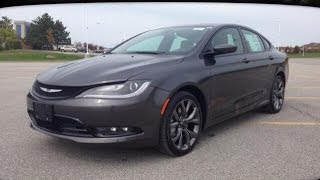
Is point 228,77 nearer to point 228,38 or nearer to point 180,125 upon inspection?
point 228,38

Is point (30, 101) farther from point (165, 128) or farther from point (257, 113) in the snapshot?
point (257, 113)

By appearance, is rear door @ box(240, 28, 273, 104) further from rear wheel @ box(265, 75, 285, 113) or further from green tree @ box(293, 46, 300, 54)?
green tree @ box(293, 46, 300, 54)

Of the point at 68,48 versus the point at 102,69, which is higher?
the point at 68,48

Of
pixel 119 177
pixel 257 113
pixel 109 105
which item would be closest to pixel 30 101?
pixel 109 105

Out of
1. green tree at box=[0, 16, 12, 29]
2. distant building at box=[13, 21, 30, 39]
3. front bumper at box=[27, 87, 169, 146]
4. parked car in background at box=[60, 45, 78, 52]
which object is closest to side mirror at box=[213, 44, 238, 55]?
front bumper at box=[27, 87, 169, 146]

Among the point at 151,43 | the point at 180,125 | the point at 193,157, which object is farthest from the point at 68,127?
the point at 151,43

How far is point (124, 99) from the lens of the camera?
12.3ft

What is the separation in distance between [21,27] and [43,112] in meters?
0.84

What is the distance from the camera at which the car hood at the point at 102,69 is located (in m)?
3.86

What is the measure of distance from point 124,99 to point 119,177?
0.68 metres

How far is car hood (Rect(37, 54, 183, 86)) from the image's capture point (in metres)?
3.86

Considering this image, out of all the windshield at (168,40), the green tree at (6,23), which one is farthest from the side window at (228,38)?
the green tree at (6,23)

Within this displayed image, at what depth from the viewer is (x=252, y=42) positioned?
5.86m

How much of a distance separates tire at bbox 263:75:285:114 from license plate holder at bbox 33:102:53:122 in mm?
3686
